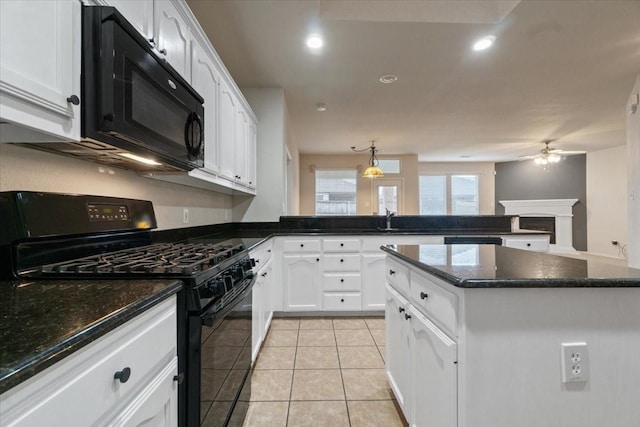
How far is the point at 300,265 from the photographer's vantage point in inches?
125

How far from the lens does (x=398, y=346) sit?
1.61m

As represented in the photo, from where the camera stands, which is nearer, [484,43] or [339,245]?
[484,43]

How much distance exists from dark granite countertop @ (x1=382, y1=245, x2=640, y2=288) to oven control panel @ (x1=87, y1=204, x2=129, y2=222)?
1.42 meters

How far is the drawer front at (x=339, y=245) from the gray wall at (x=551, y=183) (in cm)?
786

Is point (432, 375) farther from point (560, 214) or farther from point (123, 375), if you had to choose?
point (560, 214)

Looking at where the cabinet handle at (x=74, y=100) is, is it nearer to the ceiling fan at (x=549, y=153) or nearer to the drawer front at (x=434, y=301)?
the drawer front at (x=434, y=301)

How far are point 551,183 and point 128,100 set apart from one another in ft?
33.3

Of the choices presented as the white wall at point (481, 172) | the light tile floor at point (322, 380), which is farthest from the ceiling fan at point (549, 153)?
the light tile floor at point (322, 380)

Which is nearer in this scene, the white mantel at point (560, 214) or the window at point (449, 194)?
the white mantel at point (560, 214)

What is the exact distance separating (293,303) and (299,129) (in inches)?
134

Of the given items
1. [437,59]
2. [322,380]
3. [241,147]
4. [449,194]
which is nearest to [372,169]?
[437,59]

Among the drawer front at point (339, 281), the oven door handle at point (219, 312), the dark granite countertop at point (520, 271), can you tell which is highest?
the dark granite countertop at point (520, 271)

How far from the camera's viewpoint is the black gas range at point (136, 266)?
38.6 inches

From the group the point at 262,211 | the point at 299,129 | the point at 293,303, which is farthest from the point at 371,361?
the point at 299,129
